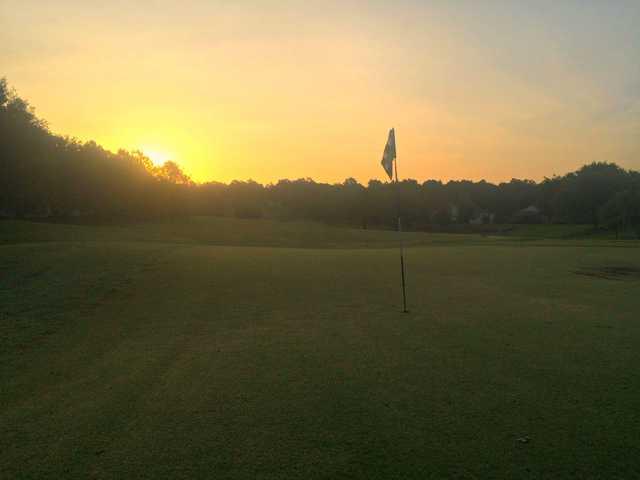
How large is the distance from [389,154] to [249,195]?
99256mm

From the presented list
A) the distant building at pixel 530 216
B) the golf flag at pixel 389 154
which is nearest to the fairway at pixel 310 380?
the golf flag at pixel 389 154

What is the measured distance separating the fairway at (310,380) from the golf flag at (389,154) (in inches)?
159

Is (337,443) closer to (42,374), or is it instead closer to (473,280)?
(42,374)

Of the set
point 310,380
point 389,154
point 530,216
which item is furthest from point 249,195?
point 310,380

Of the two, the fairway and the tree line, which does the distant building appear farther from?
the fairway

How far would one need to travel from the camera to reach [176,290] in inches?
587

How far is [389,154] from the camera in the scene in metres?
13.0

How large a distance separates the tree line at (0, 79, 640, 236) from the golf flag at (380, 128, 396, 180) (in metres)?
3.11

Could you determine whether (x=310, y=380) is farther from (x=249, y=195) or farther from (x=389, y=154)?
(x=249, y=195)

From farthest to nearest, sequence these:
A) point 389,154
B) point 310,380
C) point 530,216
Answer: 1. point 530,216
2. point 389,154
3. point 310,380

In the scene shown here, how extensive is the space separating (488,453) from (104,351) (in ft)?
24.6

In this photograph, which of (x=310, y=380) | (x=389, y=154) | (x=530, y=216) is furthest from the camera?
(x=530, y=216)

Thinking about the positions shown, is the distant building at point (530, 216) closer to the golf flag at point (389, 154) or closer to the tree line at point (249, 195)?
the tree line at point (249, 195)

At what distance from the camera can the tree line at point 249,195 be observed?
44.6 metres
